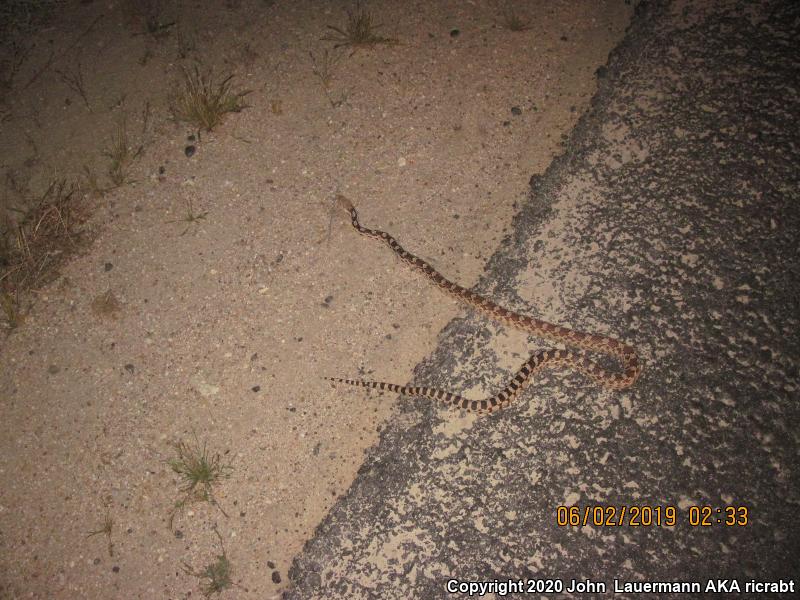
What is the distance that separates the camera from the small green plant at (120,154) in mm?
5332

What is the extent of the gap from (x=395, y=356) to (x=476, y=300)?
866 millimetres

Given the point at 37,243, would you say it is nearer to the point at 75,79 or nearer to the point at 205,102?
the point at 205,102

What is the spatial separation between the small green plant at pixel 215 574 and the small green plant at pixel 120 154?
403cm

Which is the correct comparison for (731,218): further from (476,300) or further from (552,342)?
(476,300)

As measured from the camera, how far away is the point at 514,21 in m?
5.79

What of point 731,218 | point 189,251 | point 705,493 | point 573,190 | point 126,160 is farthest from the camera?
point 126,160

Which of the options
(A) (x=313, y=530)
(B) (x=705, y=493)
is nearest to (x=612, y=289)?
(B) (x=705, y=493)

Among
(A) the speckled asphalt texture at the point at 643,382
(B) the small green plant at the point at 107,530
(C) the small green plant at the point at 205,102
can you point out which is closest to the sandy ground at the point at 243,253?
(B) the small green plant at the point at 107,530

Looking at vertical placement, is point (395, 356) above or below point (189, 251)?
below

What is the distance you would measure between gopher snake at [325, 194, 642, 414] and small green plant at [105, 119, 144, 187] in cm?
340

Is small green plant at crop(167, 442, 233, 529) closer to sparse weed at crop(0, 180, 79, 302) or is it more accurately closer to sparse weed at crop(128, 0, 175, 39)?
sparse weed at crop(0, 180, 79, 302)

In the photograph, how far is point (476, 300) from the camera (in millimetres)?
4262

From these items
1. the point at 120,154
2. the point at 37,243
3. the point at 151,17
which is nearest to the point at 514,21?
the point at 151,17

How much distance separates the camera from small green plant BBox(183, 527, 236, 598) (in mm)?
3506
